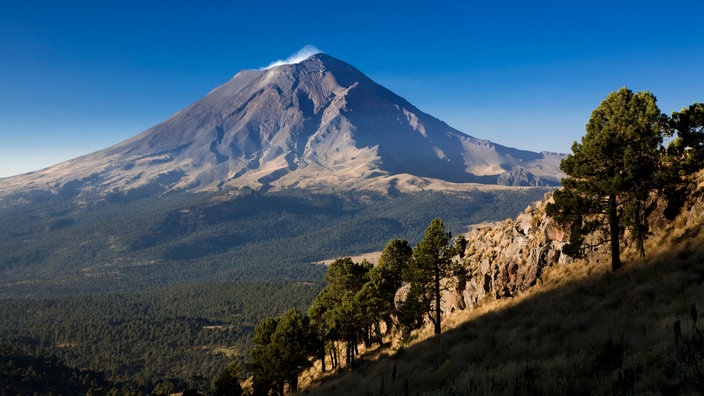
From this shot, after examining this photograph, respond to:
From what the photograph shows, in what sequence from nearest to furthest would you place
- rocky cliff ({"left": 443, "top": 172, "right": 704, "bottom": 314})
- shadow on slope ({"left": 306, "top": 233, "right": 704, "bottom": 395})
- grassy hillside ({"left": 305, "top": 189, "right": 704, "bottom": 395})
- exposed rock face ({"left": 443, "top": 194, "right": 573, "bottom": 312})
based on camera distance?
1. shadow on slope ({"left": 306, "top": 233, "right": 704, "bottom": 395})
2. grassy hillside ({"left": 305, "top": 189, "right": 704, "bottom": 395})
3. rocky cliff ({"left": 443, "top": 172, "right": 704, "bottom": 314})
4. exposed rock face ({"left": 443, "top": 194, "right": 573, "bottom": 312})

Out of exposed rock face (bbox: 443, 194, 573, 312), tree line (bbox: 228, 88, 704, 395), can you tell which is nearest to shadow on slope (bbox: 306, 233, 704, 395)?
tree line (bbox: 228, 88, 704, 395)

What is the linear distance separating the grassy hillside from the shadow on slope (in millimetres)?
47

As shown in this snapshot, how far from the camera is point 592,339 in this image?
Answer: 14539mm

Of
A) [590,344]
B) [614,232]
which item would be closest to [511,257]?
[614,232]

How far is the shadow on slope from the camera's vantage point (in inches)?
376

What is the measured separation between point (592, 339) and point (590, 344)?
1.76ft

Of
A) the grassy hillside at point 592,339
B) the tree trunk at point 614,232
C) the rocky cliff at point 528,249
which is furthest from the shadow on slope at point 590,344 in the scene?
the rocky cliff at point 528,249

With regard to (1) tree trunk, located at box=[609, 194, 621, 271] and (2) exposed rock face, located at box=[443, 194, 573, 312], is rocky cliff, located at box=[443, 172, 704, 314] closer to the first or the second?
(2) exposed rock face, located at box=[443, 194, 573, 312]

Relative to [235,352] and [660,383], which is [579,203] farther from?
[235,352]

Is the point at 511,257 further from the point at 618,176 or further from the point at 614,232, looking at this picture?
the point at 618,176

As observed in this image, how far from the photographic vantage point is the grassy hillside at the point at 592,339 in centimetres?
969

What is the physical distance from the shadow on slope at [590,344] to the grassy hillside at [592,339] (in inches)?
1.8

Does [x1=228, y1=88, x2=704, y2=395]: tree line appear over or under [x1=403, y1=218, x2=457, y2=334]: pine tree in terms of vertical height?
over

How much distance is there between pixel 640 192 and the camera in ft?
85.2
